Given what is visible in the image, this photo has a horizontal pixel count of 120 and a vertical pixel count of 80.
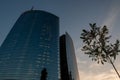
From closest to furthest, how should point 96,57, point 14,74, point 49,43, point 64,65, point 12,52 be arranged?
point 96,57, point 64,65, point 14,74, point 12,52, point 49,43

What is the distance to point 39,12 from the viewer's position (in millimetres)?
195000

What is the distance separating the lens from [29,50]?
168 metres

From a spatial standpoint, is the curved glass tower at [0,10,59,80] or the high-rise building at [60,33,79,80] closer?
the high-rise building at [60,33,79,80]

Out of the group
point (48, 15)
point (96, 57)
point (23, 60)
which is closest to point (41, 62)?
point (23, 60)

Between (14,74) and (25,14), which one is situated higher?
(25,14)

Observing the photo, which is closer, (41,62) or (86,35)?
(86,35)

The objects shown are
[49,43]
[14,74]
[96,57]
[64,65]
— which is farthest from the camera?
[49,43]

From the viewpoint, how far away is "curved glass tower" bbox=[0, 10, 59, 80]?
162 m

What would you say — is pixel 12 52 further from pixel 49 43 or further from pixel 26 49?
pixel 49 43

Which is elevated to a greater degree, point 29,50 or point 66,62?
point 29,50

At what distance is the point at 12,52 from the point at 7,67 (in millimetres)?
15561

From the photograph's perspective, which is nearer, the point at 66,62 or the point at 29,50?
the point at 66,62

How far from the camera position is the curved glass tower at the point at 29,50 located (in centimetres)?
16150

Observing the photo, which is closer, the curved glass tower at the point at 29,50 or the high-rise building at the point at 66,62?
the high-rise building at the point at 66,62
